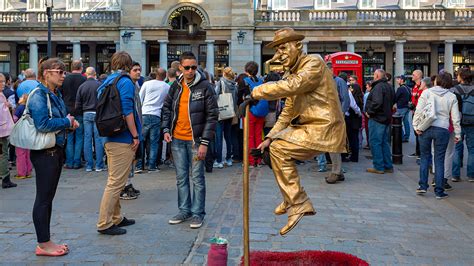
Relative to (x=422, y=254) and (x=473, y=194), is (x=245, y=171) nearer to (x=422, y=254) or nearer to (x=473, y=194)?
(x=422, y=254)

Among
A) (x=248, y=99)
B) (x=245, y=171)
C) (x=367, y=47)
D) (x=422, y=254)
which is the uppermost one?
(x=367, y=47)

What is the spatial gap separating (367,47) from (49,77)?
99.8ft

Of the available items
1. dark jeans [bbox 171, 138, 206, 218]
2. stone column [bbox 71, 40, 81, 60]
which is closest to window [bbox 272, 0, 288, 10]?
stone column [bbox 71, 40, 81, 60]

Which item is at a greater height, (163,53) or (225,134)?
(163,53)

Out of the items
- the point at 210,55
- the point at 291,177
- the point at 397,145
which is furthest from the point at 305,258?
the point at 210,55

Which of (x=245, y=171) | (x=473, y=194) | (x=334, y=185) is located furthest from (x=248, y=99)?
(x=473, y=194)

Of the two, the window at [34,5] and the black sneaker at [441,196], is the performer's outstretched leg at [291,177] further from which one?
the window at [34,5]

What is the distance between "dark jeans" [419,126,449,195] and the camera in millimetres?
8383

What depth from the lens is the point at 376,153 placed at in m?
10.6

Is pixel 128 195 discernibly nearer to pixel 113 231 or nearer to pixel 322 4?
pixel 113 231

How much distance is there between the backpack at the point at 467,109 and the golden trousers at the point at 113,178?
6.66m

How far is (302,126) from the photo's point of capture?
15.2 ft

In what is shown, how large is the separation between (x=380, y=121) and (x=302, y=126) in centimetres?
641

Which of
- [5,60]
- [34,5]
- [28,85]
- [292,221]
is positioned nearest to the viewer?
[292,221]
